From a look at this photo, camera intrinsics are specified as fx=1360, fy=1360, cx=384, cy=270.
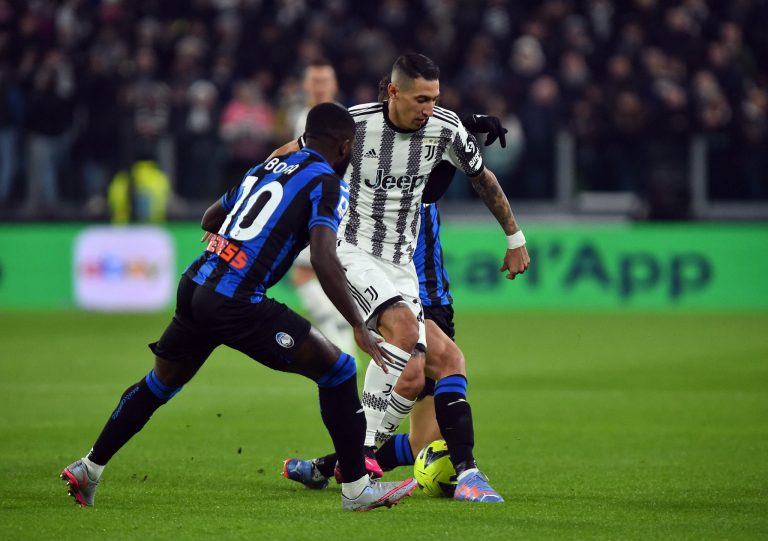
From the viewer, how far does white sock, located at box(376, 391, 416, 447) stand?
6707mm

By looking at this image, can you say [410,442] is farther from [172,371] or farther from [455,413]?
[172,371]

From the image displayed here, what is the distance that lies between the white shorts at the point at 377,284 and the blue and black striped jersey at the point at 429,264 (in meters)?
0.16

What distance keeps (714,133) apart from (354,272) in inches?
484

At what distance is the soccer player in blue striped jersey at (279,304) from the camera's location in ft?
18.8

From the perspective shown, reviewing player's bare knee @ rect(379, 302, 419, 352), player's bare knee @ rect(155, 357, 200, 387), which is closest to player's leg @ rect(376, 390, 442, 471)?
player's bare knee @ rect(379, 302, 419, 352)

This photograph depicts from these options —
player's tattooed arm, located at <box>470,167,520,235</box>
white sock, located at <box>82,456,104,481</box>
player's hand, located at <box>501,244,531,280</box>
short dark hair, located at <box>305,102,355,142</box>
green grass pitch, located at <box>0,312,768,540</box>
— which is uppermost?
short dark hair, located at <box>305,102,355,142</box>

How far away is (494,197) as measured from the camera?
22.9 ft

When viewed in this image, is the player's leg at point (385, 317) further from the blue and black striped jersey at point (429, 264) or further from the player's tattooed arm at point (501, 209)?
the player's tattooed arm at point (501, 209)

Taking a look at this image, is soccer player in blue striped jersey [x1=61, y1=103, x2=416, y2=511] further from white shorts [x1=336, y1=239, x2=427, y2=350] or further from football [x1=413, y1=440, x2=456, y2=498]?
white shorts [x1=336, y1=239, x2=427, y2=350]

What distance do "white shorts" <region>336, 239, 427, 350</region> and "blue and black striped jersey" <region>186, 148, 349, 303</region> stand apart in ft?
2.90

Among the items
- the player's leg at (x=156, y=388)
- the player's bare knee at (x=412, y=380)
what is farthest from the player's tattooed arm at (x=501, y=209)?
the player's leg at (x=156, y=388)

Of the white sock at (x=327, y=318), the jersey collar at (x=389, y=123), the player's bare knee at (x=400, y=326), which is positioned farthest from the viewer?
the white sock at (x=327, y=318)

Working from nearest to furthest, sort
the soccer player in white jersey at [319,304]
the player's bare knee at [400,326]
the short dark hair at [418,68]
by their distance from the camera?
the player's bare knee at [400,326]
the short dark hair at [418,68]
the soccer player in white jersey at [319,304]

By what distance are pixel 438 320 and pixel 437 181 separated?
72cm
